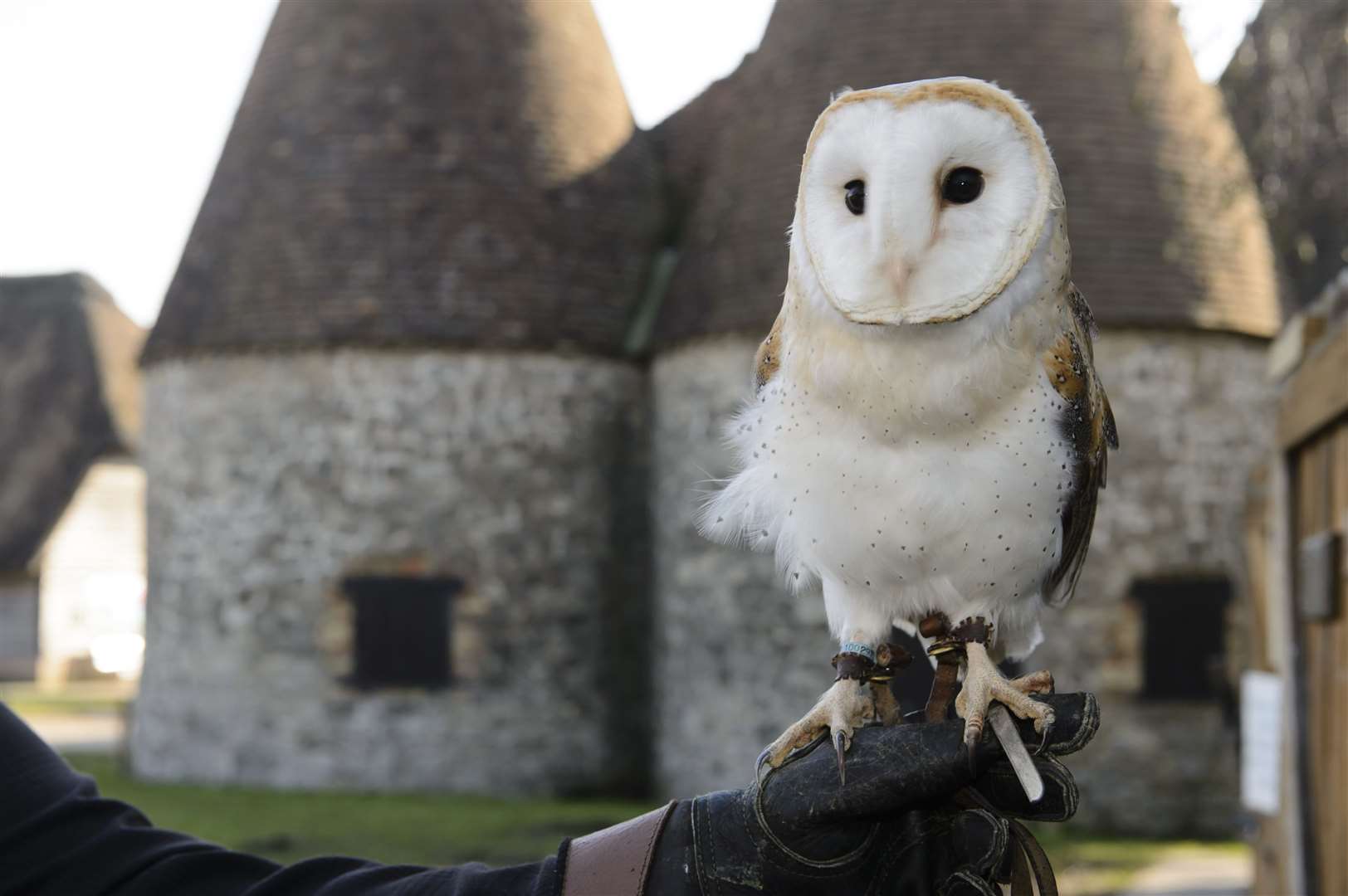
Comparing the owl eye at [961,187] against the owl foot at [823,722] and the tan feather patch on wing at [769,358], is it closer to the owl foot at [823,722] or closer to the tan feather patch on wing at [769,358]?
the tan feather patch on wing at [769,358]

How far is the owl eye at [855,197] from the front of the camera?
232 centimetres

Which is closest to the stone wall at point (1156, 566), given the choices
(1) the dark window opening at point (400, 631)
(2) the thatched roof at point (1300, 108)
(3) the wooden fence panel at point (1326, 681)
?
(2) the thatched roof at point (1300, 108)

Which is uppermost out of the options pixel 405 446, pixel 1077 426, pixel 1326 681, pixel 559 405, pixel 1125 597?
pixel 559 405

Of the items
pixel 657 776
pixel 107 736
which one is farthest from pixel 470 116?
pixel 107 736

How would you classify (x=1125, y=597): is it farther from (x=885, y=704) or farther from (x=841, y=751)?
(x=841, y=751)

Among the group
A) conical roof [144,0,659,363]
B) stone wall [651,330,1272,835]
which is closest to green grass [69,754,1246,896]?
stone wall [651,330,1272,835]

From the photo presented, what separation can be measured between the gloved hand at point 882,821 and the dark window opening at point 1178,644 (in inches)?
439

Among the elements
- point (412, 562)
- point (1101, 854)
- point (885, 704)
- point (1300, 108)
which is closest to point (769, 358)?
point (885, 704)

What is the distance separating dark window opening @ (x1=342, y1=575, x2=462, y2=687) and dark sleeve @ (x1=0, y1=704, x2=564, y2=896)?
1143 centimetres

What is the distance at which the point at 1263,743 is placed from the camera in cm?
635

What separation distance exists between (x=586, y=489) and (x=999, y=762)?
1251 cm

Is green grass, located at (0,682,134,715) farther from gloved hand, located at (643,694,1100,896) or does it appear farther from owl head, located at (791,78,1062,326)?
owl head, located at (791,78,1062,326)

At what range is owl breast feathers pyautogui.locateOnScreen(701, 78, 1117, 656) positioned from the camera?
2238mm

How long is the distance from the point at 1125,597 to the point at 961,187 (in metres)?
11.2
